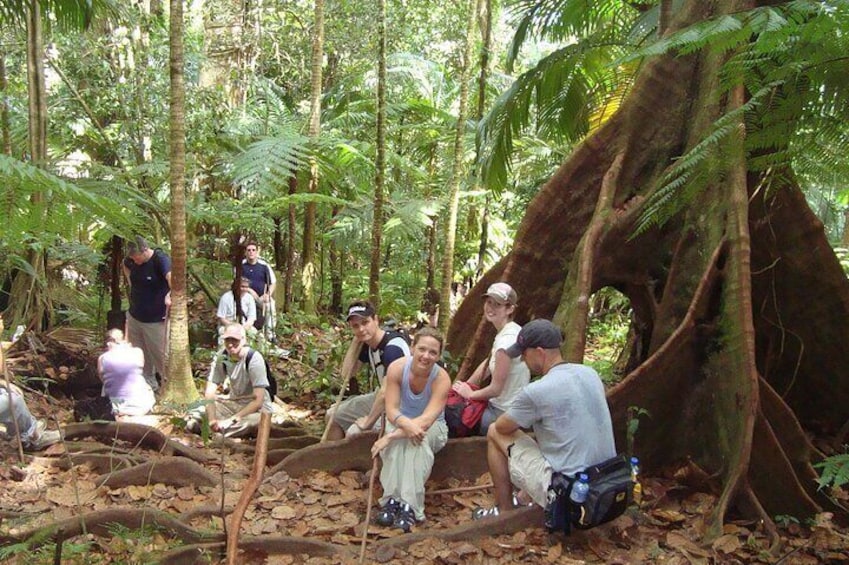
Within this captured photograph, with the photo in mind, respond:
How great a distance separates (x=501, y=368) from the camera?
4.95m

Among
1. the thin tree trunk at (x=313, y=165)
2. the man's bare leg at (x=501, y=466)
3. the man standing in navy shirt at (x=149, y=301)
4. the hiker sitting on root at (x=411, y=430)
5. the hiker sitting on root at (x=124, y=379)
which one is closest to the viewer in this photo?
the man's bare leg at (x=501, y=466)

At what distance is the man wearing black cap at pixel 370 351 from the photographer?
5.53m

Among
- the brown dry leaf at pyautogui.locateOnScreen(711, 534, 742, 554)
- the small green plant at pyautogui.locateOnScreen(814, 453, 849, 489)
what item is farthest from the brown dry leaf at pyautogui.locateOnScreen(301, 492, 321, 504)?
the small green plant at pyautogui.locateOnScreen(814, 453, 849, 489)

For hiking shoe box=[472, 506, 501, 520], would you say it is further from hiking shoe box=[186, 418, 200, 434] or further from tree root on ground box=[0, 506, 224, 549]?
hiking shoe box=[186, 418, 200, 434]

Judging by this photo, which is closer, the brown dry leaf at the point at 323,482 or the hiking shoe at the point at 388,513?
the hiking shoe at the point at 388,513

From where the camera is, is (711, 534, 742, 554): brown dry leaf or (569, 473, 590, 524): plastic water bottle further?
(711, 534, 742, 554): brown dry leaf

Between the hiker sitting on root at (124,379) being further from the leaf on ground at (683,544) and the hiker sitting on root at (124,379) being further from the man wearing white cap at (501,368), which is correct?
the leaf on ground at (683,544)

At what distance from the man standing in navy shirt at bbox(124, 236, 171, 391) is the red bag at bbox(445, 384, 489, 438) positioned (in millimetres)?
3586

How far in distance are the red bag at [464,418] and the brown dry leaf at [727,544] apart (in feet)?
6.06

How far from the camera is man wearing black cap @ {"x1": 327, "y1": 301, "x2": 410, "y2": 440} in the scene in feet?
18.1

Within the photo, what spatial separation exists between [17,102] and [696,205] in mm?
9227

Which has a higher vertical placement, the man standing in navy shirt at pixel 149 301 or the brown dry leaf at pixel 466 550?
the man standing in navy shirt at pixel 149 301

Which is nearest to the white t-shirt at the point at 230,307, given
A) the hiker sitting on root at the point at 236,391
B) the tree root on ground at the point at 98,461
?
the hiker sitting on root at the point at 236,391

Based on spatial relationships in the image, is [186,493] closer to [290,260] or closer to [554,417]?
[554,417]
